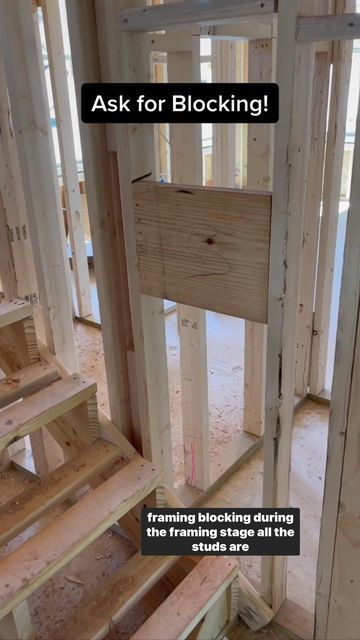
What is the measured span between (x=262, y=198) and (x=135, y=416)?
89 centimetres

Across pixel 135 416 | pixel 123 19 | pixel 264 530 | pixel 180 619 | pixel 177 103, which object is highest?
pixel 123 19

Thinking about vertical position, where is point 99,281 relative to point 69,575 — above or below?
above

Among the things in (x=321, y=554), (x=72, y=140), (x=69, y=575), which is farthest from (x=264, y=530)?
(x=72, y=140)

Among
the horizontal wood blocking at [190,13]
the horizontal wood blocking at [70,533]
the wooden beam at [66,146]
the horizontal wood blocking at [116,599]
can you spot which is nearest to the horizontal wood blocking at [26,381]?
the horizontal wood blocking at [70,533]

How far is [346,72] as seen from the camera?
224cm

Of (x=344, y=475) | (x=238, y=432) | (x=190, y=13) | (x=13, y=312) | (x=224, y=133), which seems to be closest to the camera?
(x=190, y=13)

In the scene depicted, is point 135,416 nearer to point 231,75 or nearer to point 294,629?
point 294,629

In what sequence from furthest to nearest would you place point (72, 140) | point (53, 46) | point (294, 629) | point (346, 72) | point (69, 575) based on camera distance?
point (72, 140)
point (53, 46)
point (346, 72)
point (69, 575)
point (294, 629)

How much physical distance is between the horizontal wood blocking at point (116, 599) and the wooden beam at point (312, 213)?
1.46 m

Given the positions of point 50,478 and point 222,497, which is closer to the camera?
point 50,478

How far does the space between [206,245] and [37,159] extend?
68 centimetres

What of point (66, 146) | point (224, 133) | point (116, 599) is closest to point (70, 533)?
point (116, 599)

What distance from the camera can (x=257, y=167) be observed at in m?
2.06
